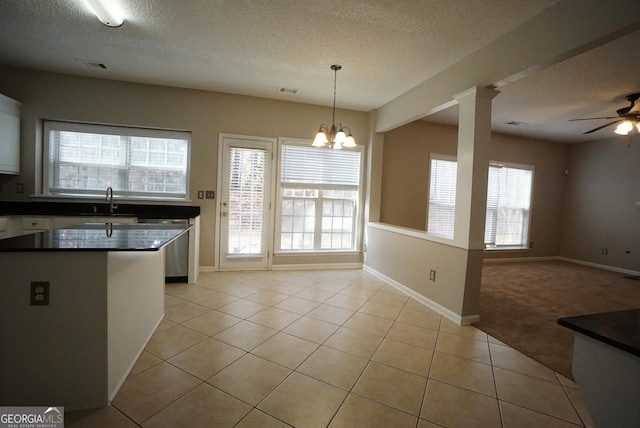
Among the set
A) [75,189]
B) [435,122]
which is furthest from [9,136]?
[435,122]

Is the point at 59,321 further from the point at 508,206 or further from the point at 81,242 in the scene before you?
the point at 508,206

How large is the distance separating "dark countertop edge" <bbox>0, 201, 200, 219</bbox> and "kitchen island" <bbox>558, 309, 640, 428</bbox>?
3.86 m

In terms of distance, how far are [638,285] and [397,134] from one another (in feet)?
15.1

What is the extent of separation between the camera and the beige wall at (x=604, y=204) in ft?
17.6

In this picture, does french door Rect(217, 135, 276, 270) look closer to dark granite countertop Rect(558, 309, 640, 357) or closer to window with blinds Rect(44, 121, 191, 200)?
window with blinds Rect(44, 121, 191, 200)

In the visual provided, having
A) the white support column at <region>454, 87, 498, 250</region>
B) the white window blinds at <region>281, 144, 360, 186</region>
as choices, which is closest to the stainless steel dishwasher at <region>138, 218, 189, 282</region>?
the white window blinds at <region>281, 144, 360, 186</region>

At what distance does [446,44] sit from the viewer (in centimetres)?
265

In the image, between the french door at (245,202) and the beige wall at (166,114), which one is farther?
the french door at (245,202)

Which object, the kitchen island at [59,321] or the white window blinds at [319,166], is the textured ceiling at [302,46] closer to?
the white window blinds at [319,166]

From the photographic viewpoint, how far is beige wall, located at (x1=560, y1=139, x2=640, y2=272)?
535cm

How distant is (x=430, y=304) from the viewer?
327 centimetres

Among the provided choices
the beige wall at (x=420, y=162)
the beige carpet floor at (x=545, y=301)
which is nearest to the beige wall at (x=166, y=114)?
the beige wall at (x=420, y=162)

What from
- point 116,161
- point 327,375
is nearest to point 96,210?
point 116,161

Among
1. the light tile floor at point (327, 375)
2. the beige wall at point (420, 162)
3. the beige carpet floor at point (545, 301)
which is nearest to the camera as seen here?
the light tile floor at point (327, 375)
